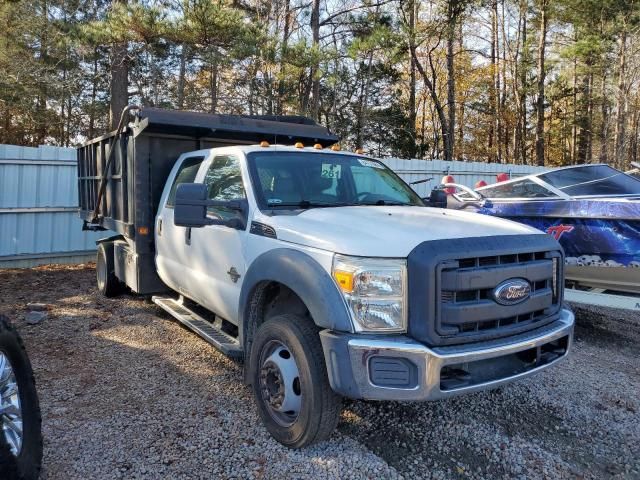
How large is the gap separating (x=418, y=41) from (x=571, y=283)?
621 inches

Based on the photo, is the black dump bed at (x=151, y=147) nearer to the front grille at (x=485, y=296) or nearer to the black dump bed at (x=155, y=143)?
the black dump bed at (x=155, y=143)

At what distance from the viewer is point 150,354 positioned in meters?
5.09

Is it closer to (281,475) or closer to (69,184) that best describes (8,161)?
(69,184)

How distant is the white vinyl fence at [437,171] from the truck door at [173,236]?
26.4 ft

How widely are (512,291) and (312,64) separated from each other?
12755 millimetres

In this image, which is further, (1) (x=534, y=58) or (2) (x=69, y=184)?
(1) (x=534, y=58)

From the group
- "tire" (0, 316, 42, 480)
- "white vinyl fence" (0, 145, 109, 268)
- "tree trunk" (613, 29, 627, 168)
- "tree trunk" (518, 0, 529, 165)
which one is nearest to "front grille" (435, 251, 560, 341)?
"tire" (0, 316, 42, 480)

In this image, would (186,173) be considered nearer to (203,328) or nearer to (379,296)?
(203,328)

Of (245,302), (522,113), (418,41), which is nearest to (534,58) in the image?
(522,113)

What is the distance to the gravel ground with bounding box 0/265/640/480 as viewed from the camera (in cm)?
322

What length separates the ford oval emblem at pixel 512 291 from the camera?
307 centimetres

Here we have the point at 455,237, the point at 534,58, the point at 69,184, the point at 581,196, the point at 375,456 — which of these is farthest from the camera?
the point at 534,58

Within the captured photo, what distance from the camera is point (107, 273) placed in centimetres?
711

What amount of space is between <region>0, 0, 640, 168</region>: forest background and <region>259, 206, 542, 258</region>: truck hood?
35.5ft
